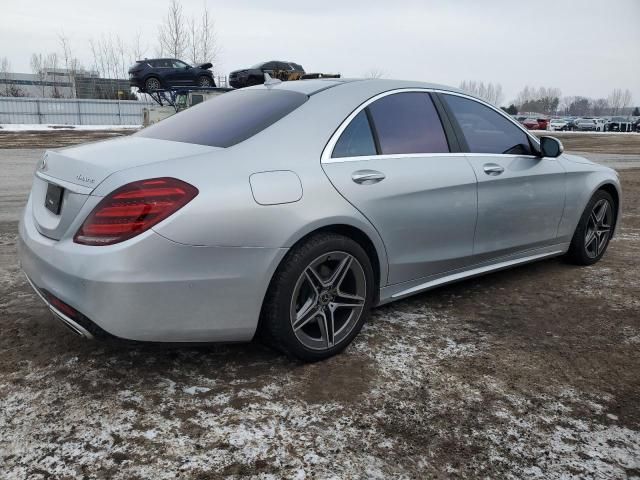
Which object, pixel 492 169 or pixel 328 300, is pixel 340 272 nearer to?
pixel 328 300

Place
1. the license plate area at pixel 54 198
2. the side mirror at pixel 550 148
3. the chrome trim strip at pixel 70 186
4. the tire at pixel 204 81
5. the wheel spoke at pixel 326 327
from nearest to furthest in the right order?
the chrome trim strip at pixel 70 186, the license plate area at pixel 54 198, the wheel spoke at pixel 326 327, the side mirror at pixel 550 148, the tire at pixel 204 81

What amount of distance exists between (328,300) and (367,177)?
0.70 m

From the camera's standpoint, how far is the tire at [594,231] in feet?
15.1

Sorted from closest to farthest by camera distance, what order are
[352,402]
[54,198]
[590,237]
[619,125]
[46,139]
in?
[352,402]
[54,198]
[590,237]
[46,139]
[619,125]

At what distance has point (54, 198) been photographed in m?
2.62

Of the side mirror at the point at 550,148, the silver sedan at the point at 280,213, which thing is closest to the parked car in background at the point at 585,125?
the side mirror at the point at 550,148

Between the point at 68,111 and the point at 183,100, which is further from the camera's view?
the point at 68,111

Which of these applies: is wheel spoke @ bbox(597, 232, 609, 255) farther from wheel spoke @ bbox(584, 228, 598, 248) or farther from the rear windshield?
the rear windshield

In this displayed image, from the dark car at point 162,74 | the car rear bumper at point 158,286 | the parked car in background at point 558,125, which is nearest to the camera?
the car rear bumper at point 158,286

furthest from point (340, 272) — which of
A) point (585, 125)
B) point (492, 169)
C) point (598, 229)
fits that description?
point (585, 125)

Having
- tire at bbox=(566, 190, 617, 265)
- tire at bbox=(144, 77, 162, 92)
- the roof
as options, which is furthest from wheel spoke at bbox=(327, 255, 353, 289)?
tire at bbox=(144, 77, 162, 92)

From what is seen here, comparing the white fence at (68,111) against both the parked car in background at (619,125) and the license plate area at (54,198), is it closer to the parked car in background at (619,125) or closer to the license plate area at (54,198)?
the license plate area at (54,198)

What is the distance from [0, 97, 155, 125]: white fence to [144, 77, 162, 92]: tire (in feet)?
51.8

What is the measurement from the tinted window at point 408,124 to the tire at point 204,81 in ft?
76.8
